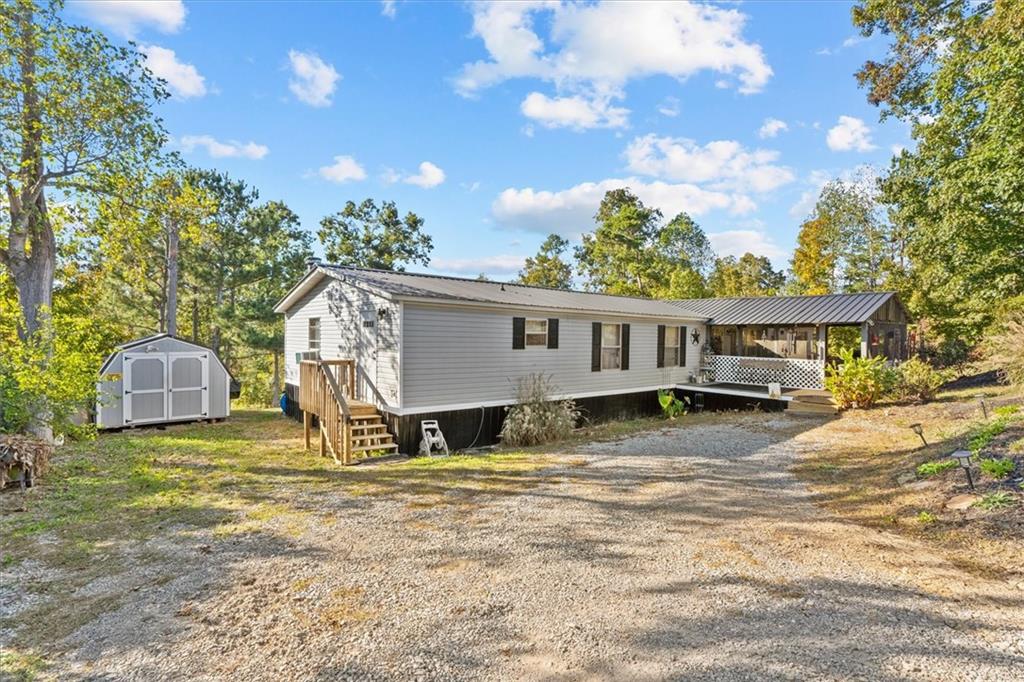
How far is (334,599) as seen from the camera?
364 cm

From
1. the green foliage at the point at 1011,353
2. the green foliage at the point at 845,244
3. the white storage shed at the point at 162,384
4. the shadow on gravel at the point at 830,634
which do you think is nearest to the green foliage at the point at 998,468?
the shadow on gravel at the point at 830,634

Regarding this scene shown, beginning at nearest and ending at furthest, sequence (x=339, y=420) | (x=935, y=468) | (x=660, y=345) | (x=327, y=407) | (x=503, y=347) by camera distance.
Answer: (x=935, y=468) → (x=339, y=420) → (x=327, y=407) → (x=503, y=347) → (x=660, y=345)

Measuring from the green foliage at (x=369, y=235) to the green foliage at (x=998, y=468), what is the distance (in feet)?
81.9

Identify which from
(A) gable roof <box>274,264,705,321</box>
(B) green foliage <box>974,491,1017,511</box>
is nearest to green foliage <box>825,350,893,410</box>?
(A) gable roof <box>274,264,705,321</box>

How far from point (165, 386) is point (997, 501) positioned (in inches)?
581

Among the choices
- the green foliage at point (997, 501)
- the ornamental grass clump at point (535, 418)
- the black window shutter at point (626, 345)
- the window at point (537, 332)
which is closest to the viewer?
the green foliage at point (997, 501)

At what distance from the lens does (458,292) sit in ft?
36.4

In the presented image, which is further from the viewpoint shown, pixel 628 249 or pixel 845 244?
pixel 628 249

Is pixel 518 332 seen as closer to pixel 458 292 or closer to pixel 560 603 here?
pixel 458 292

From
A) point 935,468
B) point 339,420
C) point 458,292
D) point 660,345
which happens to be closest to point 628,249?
point 660,345

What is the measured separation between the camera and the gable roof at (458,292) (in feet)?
33.3

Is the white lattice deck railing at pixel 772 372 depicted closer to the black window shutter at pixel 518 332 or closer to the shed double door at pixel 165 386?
the black window shutter at pixel 518 332

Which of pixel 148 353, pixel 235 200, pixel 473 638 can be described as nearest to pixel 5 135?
pixel 148 353

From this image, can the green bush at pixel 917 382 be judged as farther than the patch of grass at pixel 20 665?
Yes
